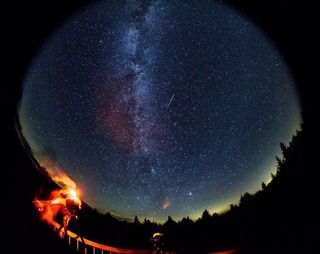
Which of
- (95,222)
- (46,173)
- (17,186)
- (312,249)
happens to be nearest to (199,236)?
(95,222)

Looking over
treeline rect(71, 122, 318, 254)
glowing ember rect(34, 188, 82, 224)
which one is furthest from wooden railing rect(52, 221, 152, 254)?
treeline rect(71, 122, 318, 254)

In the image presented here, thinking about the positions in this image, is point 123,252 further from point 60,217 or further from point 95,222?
point 95,222

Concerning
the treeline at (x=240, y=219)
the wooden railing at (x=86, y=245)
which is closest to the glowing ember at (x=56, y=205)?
the wooden railing at (x=86, y=245)

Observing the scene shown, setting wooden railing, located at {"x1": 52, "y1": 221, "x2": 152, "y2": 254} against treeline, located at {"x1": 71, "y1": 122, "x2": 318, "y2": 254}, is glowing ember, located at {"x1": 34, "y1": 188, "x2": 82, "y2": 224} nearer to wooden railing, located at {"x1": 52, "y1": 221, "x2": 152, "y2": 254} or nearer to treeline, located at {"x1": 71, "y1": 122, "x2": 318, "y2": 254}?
wooden railing, located at {"x1": 52, "y1": 221, "x2": 152, "y2": 254}

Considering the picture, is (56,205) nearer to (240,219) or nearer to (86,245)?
(86,245)

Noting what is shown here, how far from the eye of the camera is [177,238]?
9203mm

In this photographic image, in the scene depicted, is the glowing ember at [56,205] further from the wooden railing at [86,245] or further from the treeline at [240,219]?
the treeline at [240,219]

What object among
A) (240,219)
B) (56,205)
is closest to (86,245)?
(56,205)

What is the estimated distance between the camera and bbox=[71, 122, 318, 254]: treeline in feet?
23.7

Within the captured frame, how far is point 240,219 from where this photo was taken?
8109mm

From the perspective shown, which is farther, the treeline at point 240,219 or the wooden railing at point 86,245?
the treeline at point 240,219

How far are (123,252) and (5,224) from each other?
5.54 feet

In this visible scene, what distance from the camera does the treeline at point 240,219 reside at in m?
7.23

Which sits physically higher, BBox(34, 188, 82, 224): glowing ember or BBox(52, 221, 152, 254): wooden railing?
BBox(34, 188, 82, 224): glowing ember
